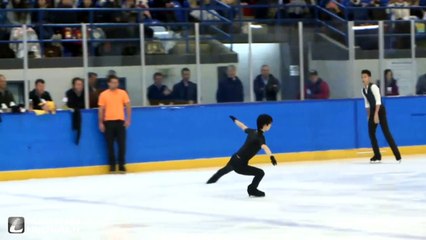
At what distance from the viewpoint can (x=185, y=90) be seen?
69.6 feet

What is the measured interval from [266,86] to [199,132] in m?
1.63

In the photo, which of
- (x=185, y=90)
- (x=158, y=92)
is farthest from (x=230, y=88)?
(x=158, y=92)

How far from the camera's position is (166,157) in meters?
21.1

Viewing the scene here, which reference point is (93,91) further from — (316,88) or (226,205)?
(226,205)

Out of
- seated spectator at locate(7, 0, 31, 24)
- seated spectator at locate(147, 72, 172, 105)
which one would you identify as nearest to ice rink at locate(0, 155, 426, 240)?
seated spectator at locate(147, 72, 172, 105)

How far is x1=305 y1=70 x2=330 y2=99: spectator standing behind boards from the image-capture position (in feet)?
73.4

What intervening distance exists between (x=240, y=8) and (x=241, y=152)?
31.5 ft

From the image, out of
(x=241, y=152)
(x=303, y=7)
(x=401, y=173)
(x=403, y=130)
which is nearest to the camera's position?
(x=241, y=152)

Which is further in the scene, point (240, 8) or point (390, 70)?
point (240, 8)

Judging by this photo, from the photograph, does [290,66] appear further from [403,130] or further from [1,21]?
[1,21]

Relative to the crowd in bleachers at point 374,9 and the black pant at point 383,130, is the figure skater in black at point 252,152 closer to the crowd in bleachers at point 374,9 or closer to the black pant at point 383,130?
the black pant at point 383,130

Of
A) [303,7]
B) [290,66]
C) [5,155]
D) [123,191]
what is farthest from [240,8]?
[123,191]

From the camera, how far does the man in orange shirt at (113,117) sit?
2023 centimetres

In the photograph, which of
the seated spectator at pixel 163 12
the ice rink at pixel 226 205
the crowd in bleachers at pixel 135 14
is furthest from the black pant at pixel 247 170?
the seated spectator at pixel 163 12
